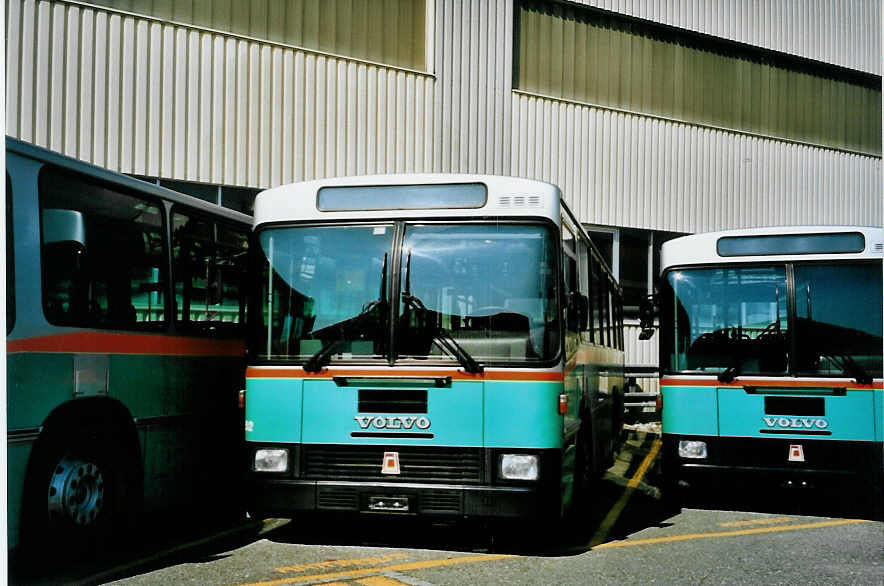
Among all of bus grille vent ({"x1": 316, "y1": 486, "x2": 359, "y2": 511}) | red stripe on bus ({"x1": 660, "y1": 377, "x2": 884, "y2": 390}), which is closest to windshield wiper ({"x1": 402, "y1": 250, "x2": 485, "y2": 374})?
bus grille vent ({"x1": 316, "y1": 486, "x2": 359, "y2": 511})

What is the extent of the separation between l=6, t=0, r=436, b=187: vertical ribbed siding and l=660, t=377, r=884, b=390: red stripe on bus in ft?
26.8

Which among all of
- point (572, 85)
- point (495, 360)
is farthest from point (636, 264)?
point (495, 360)

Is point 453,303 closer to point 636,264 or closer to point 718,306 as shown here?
point 718,306

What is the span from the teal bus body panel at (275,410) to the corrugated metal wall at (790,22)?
7.96m

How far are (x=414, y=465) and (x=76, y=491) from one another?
244cm

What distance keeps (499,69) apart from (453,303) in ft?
38.5

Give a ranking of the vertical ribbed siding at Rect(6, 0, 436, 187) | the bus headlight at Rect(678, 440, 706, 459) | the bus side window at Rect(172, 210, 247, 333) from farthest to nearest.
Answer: the vertical ribbed siding at Rect(6, 0, 436, 187)
the bus headlight at Rect(678, 440, 706, 459)
the bus side window at Rect(172, 210, 247, 333)

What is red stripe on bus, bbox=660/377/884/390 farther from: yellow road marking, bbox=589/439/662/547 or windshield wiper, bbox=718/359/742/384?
yellow road marking, bbox=589/439/662/547

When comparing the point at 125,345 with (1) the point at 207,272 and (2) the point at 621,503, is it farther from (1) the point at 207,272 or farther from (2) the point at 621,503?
(2) the point at 621,503

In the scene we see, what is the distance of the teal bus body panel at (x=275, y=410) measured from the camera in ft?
25.5

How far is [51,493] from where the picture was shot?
6988 millimetres

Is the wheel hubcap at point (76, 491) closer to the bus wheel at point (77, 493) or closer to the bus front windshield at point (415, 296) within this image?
the bus wheel at point (77, 493)

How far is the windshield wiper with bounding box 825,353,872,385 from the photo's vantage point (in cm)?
946

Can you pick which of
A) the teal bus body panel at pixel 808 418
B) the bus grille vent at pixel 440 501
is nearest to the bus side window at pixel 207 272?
the bus grille vent at pixel 440 501
